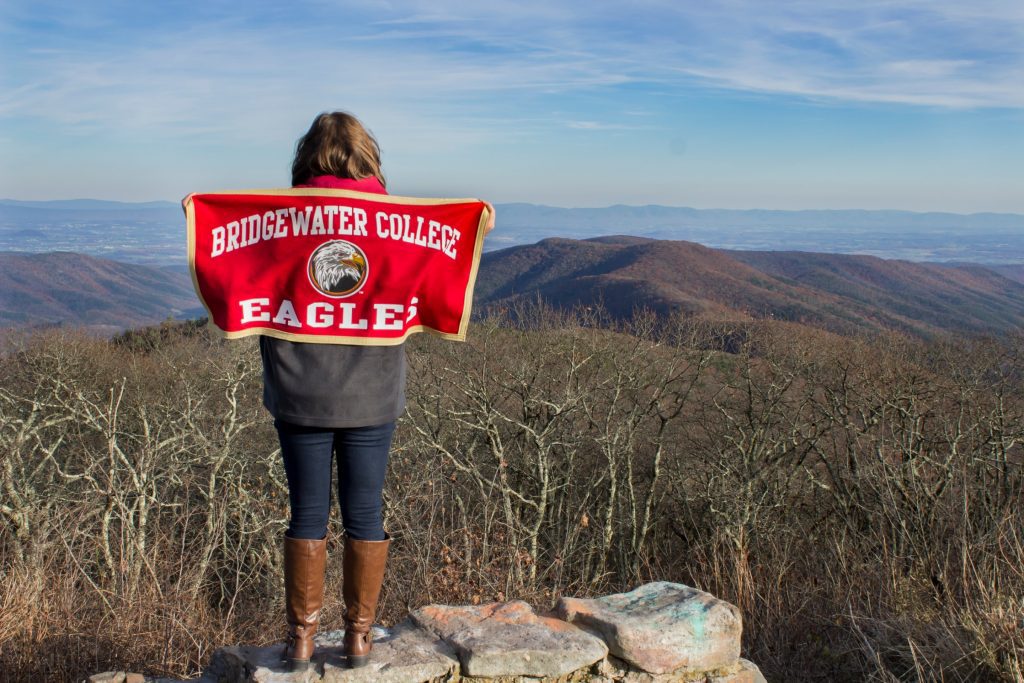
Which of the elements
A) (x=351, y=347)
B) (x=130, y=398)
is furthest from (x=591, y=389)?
(x=351, y=347)

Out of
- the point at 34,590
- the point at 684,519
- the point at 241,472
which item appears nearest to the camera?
the point at 34,590

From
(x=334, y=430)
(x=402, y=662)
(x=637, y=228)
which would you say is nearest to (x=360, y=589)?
(x=402, y=662)

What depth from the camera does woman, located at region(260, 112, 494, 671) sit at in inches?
94.7

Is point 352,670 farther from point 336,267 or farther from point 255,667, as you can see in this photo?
point 336,267

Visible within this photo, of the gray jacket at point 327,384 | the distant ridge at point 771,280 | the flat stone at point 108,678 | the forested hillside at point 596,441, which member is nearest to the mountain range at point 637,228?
the distant ridge at point 771,280

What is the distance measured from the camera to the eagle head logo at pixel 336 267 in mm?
2482

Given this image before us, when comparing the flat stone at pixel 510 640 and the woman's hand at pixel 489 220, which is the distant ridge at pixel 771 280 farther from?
the woman's hand at pixel 489 220

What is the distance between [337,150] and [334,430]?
2.78 feet

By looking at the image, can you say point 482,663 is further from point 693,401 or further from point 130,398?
point 130,398

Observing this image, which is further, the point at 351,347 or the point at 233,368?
the point at 233,368

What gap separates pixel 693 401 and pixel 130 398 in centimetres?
1163

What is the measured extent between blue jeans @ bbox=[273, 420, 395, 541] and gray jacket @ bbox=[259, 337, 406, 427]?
65 mm

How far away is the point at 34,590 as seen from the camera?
3.54 metres

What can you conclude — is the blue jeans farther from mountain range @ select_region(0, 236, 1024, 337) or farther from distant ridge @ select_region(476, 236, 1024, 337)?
distant ridge @ select_region(476, 236, 1024, 337)
